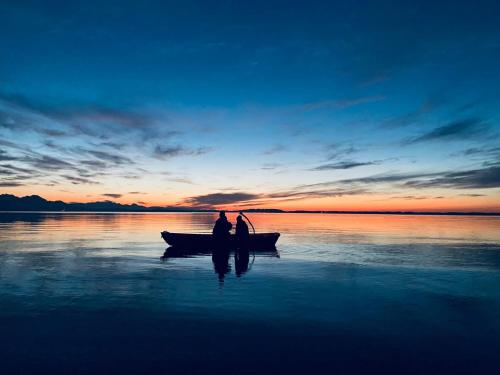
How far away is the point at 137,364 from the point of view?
9.65 meters

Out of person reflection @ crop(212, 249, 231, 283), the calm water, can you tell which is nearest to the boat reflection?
person reflection @ crop(212, 249, 231, 283)

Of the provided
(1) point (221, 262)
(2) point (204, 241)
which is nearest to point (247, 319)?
(1) point (221, 262)

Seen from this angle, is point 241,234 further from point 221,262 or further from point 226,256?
point 221,262

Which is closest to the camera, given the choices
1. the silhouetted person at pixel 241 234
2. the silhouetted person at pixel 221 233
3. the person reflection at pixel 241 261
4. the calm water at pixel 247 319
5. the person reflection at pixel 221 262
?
the calm water at pixel 247 319

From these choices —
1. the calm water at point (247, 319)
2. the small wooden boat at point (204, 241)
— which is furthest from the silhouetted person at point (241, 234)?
the calm water at point (247, 319)

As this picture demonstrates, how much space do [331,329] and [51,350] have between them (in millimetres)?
8980

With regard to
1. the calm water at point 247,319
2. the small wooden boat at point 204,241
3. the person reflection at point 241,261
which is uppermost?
the small wooden boat at point 204,241

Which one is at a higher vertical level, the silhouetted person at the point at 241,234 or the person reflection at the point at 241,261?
the silhouetted person at the point at 241,234

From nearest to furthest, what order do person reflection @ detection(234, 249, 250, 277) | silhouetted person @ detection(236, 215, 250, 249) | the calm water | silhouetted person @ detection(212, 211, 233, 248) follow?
1. the calm water
2. person reflection @ detection(234, 249, 250, 277)
3. silhouetted person @ detection(212, 211, 233, 248)
4. silhouetted person @ detection(236, 215, 250, 249)

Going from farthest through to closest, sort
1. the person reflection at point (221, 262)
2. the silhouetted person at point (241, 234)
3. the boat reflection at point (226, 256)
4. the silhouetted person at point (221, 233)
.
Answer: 1. the silhouetted person at point (241, 234)
2. the silhouetted person at point (221, 233)
3. the boat reflection at point (226, 256)
4. the person reflection at point (221, 262)

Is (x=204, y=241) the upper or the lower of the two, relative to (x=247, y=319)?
upper

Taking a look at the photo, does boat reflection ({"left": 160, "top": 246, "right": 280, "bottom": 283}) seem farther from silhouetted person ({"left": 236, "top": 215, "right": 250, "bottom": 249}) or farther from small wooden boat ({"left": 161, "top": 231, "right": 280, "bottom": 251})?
silhouetted person ({"left": 236, "top": 215, "right": 250, "bottom": 249})

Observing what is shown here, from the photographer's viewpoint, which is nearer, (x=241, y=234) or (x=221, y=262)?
(x=221, y=262)

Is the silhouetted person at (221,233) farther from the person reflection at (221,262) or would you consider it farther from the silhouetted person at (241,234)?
the silhouetted person at (241,234)
